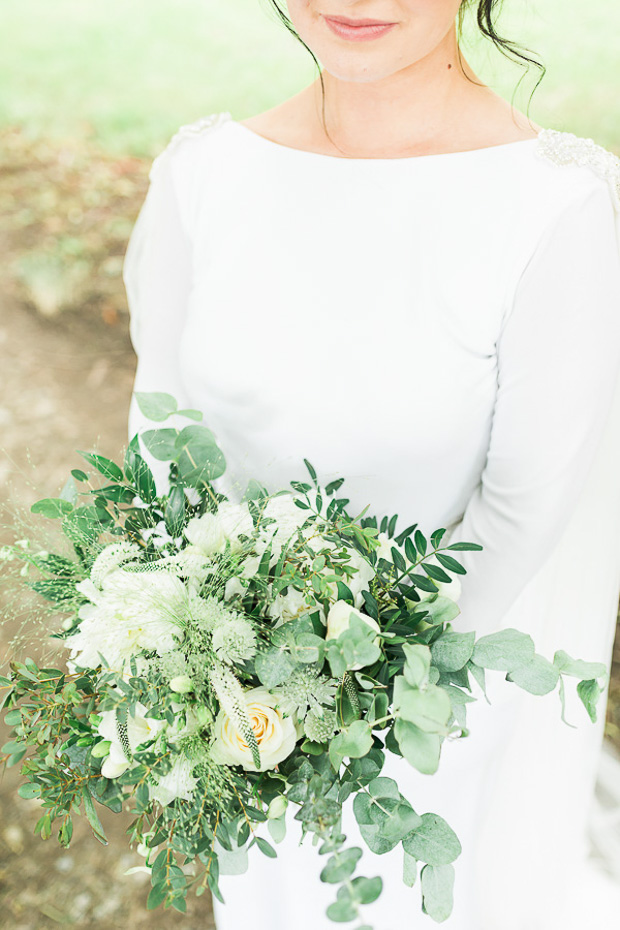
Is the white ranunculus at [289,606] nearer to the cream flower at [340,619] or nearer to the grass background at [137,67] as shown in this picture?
the cream flower at [340,619]

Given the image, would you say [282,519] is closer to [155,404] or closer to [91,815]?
[155,404]

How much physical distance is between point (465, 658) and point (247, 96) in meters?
3.74

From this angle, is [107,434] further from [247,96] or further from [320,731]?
[320,731]

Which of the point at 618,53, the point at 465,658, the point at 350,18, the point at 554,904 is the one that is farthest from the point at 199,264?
the point at 618,53

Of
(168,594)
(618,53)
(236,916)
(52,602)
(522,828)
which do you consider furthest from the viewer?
(618,53)

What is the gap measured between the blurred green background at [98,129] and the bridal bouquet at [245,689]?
1733 millimetres

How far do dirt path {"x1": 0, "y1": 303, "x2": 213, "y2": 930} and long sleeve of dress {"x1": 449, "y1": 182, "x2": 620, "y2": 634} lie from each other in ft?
4.08

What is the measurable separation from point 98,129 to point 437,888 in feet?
14.2

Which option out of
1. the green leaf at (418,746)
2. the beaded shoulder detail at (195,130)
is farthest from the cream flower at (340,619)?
the beaded shoulder detail at (195,130)

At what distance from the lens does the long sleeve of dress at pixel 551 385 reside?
0.96 metres

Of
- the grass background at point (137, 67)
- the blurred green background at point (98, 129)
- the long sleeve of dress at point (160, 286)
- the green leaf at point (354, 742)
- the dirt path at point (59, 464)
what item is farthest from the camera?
the grass background at point (137, 67)

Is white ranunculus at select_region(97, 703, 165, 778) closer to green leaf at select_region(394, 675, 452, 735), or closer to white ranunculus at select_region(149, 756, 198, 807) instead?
white ranunculus at select_region(149, 756, 198, 807)

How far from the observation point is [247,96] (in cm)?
388

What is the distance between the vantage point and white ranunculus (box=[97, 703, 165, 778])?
78 cm
